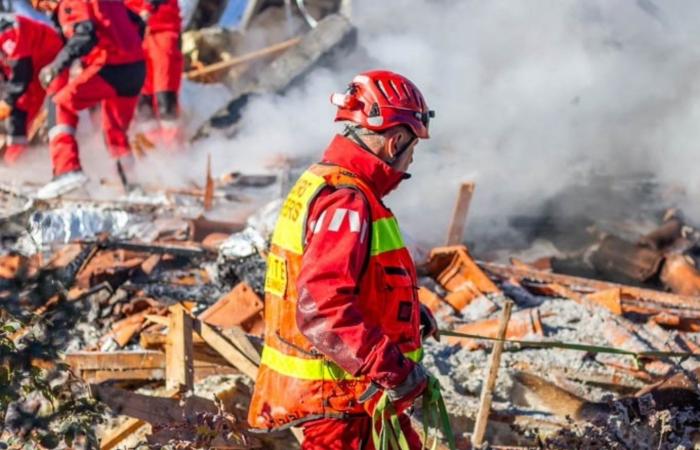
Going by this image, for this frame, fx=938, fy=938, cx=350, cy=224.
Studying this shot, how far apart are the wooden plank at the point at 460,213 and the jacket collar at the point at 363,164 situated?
417 cm

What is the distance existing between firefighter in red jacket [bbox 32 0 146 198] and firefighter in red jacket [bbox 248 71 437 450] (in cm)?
621

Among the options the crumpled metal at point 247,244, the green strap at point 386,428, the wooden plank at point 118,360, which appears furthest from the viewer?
the crumpled metal at point 247,244

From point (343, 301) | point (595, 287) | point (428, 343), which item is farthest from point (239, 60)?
point (343, 301)

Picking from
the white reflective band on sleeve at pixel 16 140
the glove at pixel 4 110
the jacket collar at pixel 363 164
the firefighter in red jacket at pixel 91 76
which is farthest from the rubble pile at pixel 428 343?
the glove at pixel 4 110

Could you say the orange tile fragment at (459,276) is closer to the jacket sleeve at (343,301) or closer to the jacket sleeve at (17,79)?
the jacket sleeve at (343,301)

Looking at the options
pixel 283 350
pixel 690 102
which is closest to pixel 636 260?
pixel 690 102

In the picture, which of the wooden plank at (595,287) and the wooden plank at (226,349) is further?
the wooden plank at (595,287)

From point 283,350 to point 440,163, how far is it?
7007 mm

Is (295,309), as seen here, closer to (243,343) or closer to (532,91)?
(243,343)

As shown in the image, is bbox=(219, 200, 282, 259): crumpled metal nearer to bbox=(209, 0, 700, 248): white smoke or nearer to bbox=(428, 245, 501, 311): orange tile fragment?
bbox=(428, 245, 501, 311): orange tile fragment

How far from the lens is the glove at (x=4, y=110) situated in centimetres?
1013

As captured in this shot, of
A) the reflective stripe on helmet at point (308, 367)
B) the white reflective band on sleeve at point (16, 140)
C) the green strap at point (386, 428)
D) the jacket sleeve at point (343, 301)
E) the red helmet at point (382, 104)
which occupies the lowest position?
the white reflective band on sleeve at point (16, 140)

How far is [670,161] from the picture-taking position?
10523mm

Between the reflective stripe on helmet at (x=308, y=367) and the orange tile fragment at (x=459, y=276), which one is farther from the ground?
the reflective stripe on helmet at (x=308, y=367)
